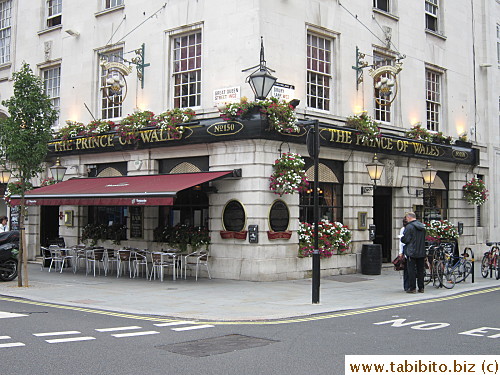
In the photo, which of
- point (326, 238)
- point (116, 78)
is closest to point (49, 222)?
point (116, 78)

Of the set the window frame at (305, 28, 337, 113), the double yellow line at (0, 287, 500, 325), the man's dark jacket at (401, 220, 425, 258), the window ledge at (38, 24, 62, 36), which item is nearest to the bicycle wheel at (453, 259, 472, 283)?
the double yellow line at (0, 287, 500, 325)

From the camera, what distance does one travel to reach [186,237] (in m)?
17.0

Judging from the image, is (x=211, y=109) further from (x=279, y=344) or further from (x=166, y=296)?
(x=279, y=344)

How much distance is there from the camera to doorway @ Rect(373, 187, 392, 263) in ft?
67.5

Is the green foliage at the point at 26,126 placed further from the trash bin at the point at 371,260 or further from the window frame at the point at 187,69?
the trash bin at the point at 371,260

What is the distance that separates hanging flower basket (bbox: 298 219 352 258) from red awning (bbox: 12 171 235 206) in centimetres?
300

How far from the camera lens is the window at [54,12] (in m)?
22.8

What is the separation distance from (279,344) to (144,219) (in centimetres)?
1154

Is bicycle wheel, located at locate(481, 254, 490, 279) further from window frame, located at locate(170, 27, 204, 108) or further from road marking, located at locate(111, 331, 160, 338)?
road marking, located at locate(111, 331, 160, 338)

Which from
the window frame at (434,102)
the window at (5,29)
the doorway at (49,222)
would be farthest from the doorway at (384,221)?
the window at (5,29)

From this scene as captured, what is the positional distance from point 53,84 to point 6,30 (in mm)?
4690

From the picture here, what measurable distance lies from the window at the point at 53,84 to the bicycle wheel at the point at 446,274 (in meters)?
15.6

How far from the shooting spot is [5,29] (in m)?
25.1

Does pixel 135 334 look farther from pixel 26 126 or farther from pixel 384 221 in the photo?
pixel 384 221
